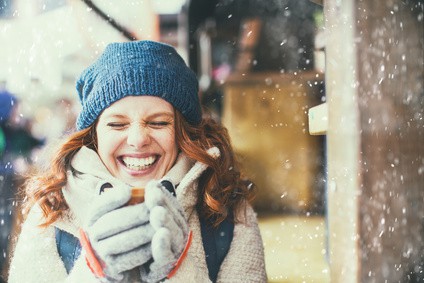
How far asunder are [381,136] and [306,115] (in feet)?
1.95

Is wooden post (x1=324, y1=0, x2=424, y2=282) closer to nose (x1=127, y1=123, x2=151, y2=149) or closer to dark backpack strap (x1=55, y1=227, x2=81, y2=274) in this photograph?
nose (x1=127, y1=123, x2=151, y2=149)

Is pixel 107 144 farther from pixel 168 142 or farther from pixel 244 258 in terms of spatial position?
pixel 244 258

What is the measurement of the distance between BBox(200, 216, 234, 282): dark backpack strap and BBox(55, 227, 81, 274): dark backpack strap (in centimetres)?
29

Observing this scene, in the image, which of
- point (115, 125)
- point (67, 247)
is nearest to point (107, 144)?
point (115, 125)

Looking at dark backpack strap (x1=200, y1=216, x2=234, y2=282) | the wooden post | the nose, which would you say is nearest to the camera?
the wooden post

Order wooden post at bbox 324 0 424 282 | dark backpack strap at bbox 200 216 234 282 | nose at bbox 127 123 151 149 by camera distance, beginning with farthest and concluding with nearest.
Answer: dark backpack strap at bbox 200 216 234 282 → nose at bbox 127 123 151 149 → wooden post at bbox 324 0 424 282

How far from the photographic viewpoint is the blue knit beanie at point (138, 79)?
1.03 metres

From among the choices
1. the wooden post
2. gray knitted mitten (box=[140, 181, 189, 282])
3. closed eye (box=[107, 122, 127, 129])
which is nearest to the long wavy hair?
closed eye (box=[107, 122, 127, 129])

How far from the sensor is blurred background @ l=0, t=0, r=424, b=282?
2.71 feet

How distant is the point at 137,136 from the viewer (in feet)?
3.29

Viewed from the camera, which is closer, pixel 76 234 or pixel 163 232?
pixel 163 232

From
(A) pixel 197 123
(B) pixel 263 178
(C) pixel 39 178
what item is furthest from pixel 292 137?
(C) pixel 39 178

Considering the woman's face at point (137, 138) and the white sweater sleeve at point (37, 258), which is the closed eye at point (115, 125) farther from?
the white sweater sleeve at point (37, 258)

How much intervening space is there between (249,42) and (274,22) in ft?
0.83
